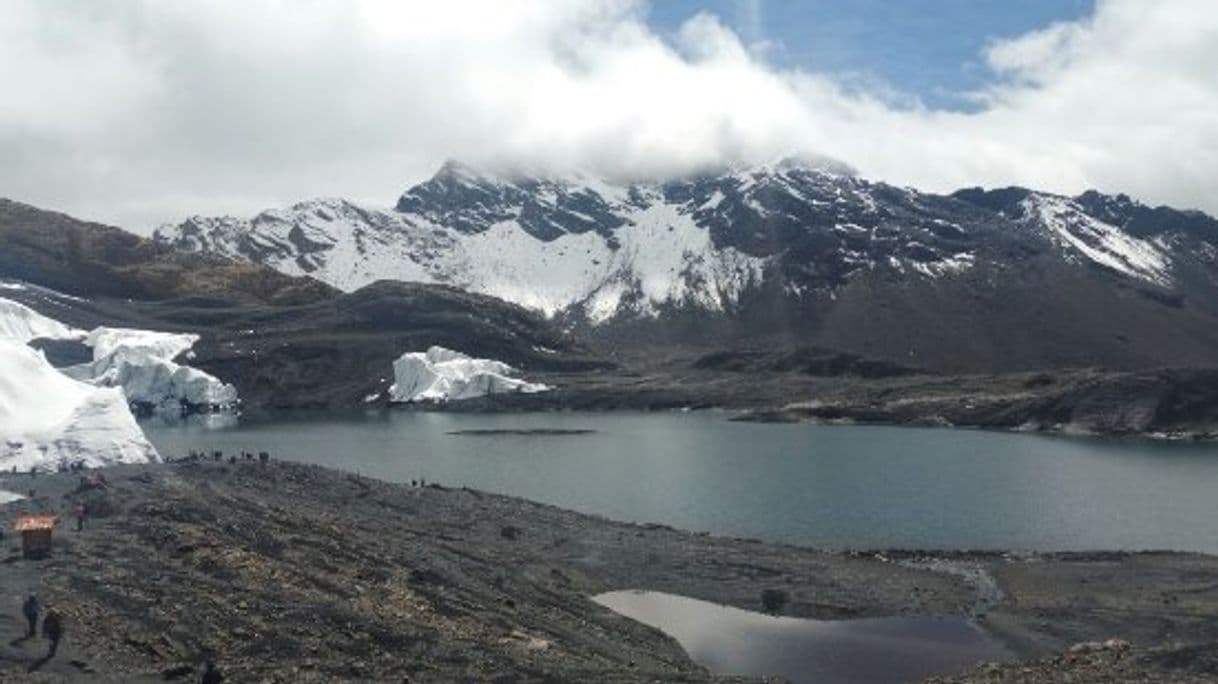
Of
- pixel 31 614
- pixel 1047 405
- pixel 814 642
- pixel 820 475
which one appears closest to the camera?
pixel 31 614

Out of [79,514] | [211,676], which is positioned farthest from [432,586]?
[211,676]

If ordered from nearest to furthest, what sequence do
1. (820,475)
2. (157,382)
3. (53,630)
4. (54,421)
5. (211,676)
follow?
(211,676) < (53,630) < (54,421) < (820,475) < (157,382)

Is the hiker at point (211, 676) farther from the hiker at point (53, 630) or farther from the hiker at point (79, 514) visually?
the hiker at point (79, 514)

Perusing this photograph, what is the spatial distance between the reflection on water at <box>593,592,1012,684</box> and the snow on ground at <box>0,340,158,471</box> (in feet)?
117

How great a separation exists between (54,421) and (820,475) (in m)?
63.8

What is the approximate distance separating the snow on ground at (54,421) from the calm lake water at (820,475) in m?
30.0

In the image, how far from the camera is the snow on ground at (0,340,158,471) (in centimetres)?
6912

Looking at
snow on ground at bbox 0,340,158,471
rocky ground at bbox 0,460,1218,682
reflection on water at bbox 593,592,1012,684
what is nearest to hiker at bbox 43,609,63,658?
rocky ground at bbox 0,460,1218,682

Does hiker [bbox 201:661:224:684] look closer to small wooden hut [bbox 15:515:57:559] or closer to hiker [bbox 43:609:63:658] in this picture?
hiker [bbox 43:609:63:658]

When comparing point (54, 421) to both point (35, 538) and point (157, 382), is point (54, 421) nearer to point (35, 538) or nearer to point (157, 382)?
point (35, 538)

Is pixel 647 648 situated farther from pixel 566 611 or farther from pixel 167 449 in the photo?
pixel 167 449

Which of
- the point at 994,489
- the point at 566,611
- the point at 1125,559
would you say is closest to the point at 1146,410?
the point at 994,489

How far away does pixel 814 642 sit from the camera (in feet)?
160

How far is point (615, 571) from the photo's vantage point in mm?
60469
